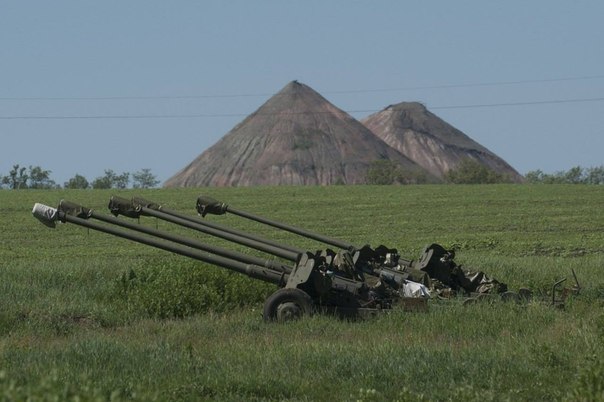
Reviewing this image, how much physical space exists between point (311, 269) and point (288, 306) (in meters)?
0.51

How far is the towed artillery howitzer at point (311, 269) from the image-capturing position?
13922 mm

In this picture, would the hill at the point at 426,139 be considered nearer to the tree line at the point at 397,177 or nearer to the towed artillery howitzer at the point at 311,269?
the tree line at the point at 397,177

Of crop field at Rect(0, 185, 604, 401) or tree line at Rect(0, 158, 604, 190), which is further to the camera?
tree line at Rect(0, 158, 604, 190)

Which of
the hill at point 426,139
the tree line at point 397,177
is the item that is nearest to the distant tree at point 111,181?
the tree line at point 397,177

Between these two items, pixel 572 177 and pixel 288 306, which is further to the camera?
pixel 572 177

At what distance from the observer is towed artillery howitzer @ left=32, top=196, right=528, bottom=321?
1392 centimetres

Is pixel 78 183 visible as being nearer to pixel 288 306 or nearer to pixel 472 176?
pixel 472 176

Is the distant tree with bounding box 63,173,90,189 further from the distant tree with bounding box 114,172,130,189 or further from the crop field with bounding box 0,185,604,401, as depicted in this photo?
the crop field with bounding box 0,185,604,401

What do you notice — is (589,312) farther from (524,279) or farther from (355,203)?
(355,203)

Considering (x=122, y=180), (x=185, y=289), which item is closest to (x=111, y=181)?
(x=122, y=180)

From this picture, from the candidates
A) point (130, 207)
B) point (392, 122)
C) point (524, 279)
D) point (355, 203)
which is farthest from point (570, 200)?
point (392, 122)

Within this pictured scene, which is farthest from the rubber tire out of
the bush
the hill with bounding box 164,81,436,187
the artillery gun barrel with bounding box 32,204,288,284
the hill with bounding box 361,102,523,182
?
the hill with bounding box 361,102,523,182

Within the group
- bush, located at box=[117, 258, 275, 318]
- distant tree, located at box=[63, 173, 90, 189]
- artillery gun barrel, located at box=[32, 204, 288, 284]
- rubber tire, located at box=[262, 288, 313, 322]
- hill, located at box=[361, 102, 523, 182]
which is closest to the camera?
rubber tire, located at box=[262, 288, 313, 322]

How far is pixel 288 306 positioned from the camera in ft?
45.1
